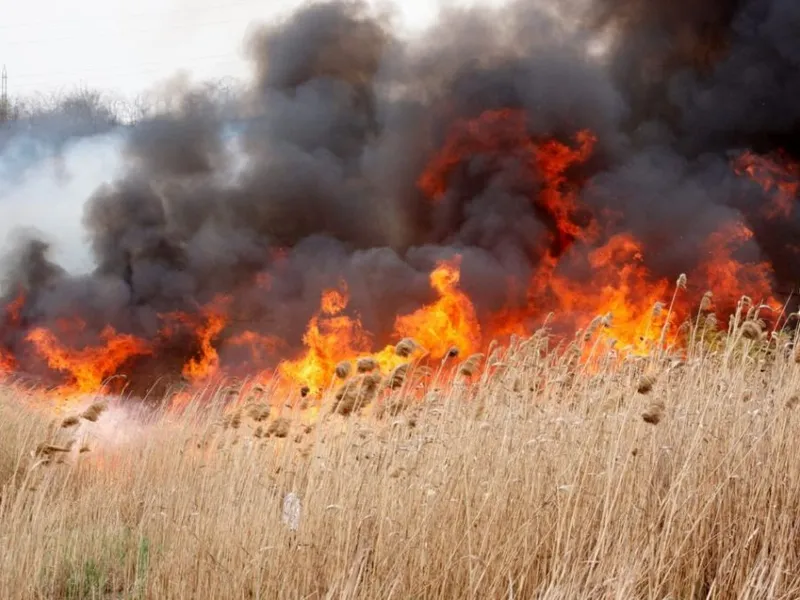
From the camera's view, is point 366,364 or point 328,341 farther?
point 328,341

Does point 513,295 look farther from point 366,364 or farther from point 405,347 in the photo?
point 366,364

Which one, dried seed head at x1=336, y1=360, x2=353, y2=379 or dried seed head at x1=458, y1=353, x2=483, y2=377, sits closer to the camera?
dried seed head at x1=336, y1=360, x2=353, y2=379

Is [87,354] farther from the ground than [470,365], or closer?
farther from the ground

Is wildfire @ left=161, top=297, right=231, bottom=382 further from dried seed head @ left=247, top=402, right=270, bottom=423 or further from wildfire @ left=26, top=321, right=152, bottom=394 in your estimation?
dried seed head @ left=247, top=402, right=270, bottom=423

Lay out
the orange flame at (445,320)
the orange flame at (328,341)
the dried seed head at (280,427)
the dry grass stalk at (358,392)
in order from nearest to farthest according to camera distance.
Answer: the dry grass stalk at (358,392)
the dried seed head at (280,427)
the orange flame at (328,341)
the orange flame at (445,320)

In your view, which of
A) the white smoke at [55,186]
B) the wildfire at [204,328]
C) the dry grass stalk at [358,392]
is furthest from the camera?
the white smoke at [55,186]

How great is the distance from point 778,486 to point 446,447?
5.42 ft

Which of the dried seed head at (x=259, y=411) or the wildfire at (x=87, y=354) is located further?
the wildfire at (x=87, y=354)

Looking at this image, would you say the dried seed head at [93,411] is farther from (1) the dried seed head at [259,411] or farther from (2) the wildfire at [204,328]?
(2) the wildfire at [204,328]

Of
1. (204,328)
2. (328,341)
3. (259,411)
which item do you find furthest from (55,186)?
(259,411)

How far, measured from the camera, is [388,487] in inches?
153

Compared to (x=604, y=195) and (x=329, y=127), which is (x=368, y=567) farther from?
(x=329, y=127)

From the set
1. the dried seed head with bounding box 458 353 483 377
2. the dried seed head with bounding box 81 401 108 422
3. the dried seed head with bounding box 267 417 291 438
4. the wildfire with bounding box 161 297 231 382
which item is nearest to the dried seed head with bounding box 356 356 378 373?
the dried seed head with bounding box 458 353 483 377

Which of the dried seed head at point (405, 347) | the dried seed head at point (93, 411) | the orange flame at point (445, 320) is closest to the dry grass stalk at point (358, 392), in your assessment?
the dried seed head at point (405, 347)
